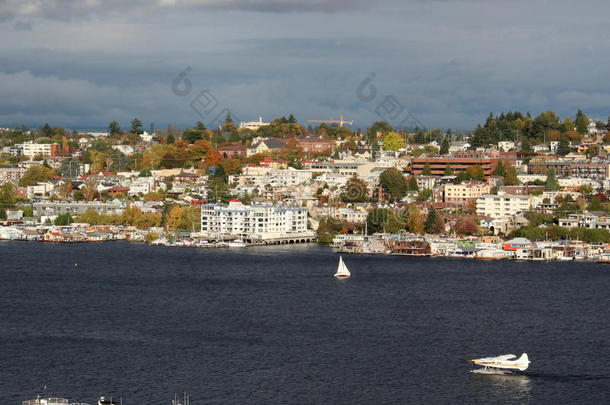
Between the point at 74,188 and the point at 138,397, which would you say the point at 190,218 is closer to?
the point at 74,188

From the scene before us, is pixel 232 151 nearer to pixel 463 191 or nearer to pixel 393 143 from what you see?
pixel 393 143

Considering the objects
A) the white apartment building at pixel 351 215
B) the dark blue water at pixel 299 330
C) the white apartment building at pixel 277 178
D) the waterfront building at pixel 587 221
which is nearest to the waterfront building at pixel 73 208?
the white apartment building at pixel 277 178

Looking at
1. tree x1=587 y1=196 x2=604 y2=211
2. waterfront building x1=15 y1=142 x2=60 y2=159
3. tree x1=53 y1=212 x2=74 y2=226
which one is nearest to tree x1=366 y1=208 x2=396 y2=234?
tree x1=587 y1=196 x2=604 y2=211

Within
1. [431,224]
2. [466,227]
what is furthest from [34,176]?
[466,227]

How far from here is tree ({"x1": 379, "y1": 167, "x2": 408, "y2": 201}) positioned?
31.1 meters

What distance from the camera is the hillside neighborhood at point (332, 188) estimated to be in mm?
26266

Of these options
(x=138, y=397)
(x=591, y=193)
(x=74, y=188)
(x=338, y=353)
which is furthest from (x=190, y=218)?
(x=138, y=397)

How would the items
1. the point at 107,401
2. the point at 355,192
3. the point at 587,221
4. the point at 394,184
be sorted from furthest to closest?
the point at 355,192 → the point at 394,184 → the point at 587,221 → the point at 107,401

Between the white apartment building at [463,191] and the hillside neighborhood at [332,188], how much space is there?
0.03m

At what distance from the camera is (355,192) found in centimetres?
3152

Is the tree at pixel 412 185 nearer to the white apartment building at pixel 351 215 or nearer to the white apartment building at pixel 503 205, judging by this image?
the white apartment building at pixel 351 215

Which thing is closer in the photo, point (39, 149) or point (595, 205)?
point (595, 205)

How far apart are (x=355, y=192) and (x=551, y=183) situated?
16.1ft

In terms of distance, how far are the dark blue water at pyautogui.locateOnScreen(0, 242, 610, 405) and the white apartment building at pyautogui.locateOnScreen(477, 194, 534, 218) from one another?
5800mm
